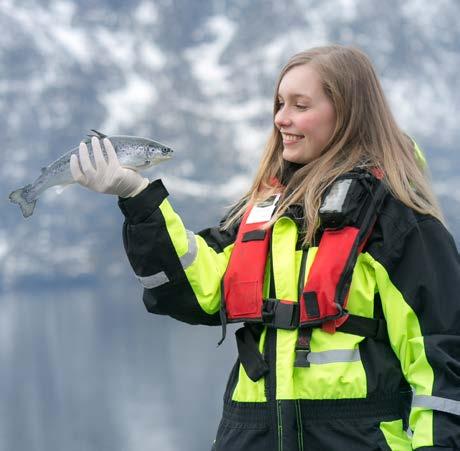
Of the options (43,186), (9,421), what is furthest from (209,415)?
(43,186)

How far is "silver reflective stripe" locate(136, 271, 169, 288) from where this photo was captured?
13.5 feet

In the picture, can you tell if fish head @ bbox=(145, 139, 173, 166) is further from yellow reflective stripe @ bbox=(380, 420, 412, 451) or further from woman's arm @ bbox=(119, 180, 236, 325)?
yellow reflective stripe @ bbox=(380, 420, 412, 451)

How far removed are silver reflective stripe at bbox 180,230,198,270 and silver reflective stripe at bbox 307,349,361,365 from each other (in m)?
0.83

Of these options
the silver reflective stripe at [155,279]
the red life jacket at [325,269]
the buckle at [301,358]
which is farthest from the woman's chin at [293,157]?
the buckle at [301,358]

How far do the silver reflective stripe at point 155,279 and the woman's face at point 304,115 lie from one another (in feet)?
3.23

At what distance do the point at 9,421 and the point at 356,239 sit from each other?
185 ft

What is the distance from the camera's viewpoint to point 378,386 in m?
3.73

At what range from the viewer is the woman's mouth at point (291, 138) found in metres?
4.30

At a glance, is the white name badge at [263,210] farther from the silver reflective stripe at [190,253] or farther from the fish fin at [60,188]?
the fish fin at [60,188]

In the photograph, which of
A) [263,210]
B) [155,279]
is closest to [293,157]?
[263,210]

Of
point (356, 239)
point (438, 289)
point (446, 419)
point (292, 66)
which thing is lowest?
point (446, 419)

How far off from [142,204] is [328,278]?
1.05 meters

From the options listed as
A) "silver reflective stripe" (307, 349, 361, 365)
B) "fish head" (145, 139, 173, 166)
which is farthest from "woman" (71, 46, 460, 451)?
"fish head" (145, 139, 173, 166)

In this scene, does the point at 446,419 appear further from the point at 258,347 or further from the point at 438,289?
the point at 258,347
